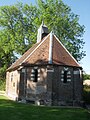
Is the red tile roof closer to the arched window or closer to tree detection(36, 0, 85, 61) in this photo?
the arched window

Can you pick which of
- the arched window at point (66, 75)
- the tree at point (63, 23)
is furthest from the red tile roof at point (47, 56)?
the tree at point (63, 23)

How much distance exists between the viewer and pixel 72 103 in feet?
90.9

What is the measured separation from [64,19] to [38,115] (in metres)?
29.4

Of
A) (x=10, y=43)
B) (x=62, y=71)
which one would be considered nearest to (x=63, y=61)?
(x=62, y=71)

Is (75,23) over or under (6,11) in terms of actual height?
under

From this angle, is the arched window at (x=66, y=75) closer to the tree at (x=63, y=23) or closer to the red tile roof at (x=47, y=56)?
the red tile roof at (x=47, y=56)

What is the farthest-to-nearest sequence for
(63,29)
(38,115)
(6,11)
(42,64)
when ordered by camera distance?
(6,11) → (63,29) → (42,64) → (38,115)

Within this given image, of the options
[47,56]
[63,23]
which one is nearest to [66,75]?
[47,56]

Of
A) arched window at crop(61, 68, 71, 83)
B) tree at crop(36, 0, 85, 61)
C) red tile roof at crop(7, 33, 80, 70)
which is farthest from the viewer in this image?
tree at crop(36, 0, 85, 61)

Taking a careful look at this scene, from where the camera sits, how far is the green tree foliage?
43750 millimetres

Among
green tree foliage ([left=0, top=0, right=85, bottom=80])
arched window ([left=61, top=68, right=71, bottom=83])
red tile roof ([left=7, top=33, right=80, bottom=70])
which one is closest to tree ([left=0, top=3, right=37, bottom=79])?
green tree foliage ([left=0, top=0, right=85, bottom=80])

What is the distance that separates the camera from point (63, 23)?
4369 cm

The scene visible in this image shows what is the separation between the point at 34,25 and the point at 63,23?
6073mm

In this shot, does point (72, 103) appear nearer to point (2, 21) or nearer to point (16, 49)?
point (16, 49)
